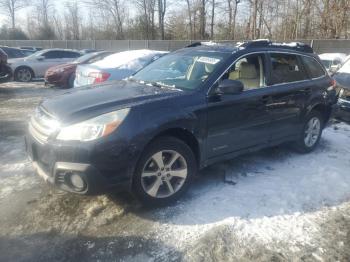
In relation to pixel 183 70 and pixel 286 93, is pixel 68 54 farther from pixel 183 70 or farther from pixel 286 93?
pixel 286 93

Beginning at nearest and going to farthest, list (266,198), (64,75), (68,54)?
(266,198) < (64,75) < (68,54)

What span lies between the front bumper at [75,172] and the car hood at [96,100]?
0.99 ft

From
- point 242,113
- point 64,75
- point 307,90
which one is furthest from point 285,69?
point 64,75

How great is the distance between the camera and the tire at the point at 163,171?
3.50 meters

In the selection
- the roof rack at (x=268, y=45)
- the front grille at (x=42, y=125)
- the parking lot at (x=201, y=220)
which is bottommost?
the parking lot at (x=201, y=220)

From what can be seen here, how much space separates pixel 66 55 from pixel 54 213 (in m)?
13.3

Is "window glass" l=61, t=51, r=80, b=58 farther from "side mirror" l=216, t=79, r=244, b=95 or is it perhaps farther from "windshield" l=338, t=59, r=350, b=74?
"side mirror" l=216, t=79, r=244, b=95

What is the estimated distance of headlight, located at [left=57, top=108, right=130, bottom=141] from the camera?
10.5 ft

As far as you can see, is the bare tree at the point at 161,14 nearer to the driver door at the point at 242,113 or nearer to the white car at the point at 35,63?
the white car at the point at 35,63

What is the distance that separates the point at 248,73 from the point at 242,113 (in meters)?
0.60

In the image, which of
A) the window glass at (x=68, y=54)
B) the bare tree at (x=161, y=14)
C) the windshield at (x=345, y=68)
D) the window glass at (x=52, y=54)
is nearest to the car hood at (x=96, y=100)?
the windshield at (x=345, y=68)

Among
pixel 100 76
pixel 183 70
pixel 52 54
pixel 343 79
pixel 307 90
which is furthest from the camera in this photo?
pixel 52 54

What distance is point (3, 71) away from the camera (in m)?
11.6

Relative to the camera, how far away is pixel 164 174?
370 cm
